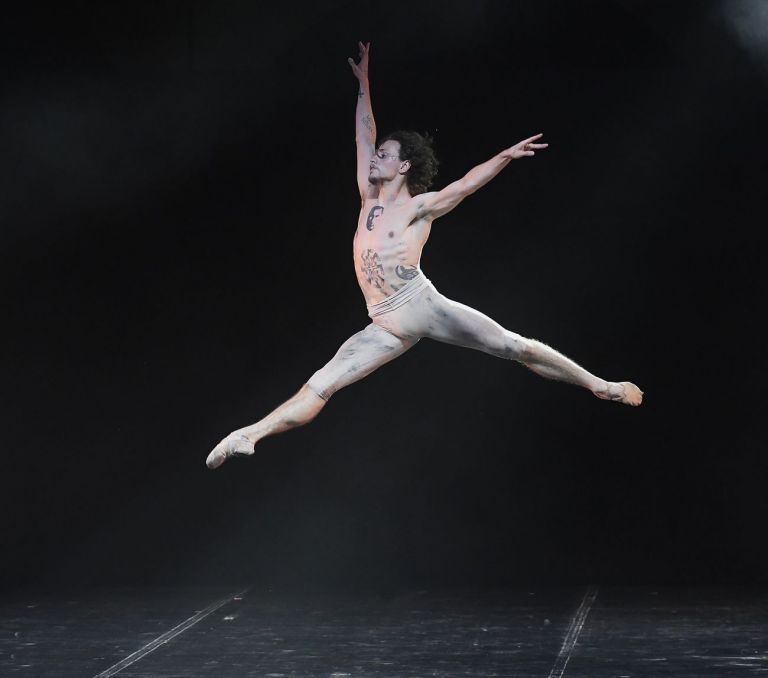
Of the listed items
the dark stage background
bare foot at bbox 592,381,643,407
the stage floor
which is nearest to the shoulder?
bare foot at bbox 592,381,643,407

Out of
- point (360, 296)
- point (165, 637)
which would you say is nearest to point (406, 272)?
point (165, 637)

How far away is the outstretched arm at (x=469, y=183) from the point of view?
184 inches

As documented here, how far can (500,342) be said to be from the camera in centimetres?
499

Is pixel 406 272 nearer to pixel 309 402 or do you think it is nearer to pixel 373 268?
pixel 373 268

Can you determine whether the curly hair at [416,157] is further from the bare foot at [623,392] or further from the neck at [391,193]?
the bare foot at [623,392]

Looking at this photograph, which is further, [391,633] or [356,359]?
[391,633]

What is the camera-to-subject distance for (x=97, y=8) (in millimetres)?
6836

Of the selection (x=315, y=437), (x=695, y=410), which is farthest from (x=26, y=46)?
(x=695, y=410)

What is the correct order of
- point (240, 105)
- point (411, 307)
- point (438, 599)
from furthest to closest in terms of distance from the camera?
point (240, 105)
point (438, 599)
point (411, 307)

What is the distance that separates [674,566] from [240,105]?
Answer: 3262 millimetres

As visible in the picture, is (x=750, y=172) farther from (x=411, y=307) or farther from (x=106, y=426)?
(x=106, y=426)

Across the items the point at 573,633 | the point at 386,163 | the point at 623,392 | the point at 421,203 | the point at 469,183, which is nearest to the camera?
the point at 469,183

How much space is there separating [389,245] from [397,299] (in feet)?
0.68

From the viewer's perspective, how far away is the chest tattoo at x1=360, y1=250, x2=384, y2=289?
4961 millimetres
